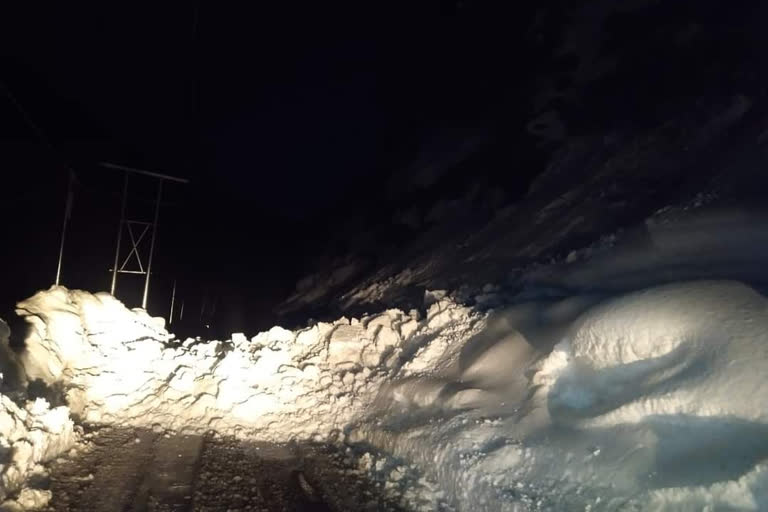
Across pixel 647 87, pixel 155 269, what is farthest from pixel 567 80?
pixel 155 269

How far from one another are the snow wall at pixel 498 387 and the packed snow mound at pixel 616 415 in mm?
13

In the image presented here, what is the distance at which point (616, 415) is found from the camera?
427 centimetres

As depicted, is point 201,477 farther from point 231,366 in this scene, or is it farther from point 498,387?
point 498,387

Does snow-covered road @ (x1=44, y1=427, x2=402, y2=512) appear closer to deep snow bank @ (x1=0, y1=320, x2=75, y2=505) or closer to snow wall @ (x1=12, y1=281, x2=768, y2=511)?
deep snow bank @ (x1=0, y1=320, x2=75, y2=505)

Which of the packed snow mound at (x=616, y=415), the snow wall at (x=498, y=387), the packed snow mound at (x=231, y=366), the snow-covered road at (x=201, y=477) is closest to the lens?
the packed snow mound at (x=616, y=415)

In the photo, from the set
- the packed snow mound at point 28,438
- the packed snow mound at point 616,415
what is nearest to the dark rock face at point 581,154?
the packed snow mound at point 616,415

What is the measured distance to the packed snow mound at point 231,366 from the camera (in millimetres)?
6551

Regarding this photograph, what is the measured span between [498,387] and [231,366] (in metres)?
3.76

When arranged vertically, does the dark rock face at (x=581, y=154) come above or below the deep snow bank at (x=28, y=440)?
above

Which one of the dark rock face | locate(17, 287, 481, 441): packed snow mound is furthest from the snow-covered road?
the dark rock face

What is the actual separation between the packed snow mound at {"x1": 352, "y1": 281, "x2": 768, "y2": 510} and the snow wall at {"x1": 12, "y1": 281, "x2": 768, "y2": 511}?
0.5 inches

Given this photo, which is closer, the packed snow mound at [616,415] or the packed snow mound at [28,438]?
the packed snow mound at [616,415]

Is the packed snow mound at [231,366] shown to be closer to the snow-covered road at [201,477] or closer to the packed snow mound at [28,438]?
the snow-covered road at [201,477]

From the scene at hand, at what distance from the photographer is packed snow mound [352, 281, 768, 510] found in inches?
140
